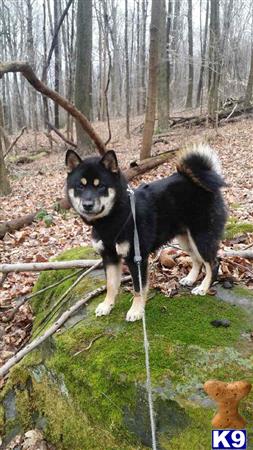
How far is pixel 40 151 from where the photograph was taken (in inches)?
843

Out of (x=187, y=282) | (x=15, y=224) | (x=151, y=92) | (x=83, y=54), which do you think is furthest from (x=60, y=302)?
(x=83, y=54)

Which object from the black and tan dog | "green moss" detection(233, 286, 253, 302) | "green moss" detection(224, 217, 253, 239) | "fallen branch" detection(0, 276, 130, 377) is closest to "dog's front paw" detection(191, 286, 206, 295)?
the black and tan dog

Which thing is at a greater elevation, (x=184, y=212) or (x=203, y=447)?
(x=184, y=212)

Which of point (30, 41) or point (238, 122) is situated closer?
point (238, 122)

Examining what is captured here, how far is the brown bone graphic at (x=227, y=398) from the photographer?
225cm

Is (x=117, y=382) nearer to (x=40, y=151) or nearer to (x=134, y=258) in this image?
(x=134, y=258)

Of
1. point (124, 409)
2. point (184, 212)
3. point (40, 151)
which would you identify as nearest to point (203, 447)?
point (124, 409)

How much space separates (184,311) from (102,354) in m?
0.83

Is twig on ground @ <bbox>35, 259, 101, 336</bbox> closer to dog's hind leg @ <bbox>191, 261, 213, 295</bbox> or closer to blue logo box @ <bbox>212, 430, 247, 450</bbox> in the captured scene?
dog's hind leg @ <bbox>191, 261, 213, 295</bbox>

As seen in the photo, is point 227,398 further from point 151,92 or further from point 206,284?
point 151,92

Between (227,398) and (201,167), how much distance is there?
2.18m

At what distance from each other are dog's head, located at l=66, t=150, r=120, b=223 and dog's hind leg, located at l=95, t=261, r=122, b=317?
0.53 meters

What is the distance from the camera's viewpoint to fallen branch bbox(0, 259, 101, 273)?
4344 millimetres

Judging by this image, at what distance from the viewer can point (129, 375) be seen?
3.05 metres
